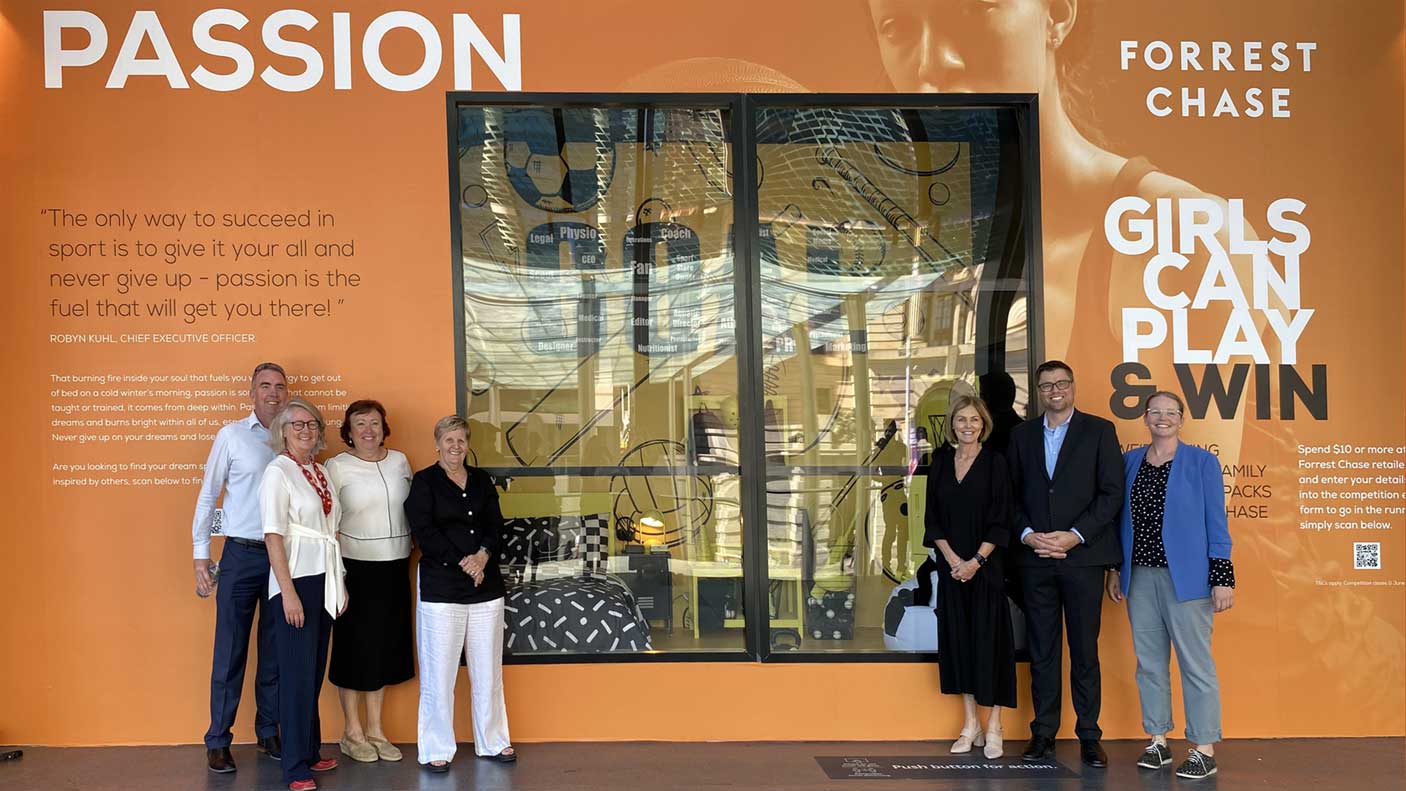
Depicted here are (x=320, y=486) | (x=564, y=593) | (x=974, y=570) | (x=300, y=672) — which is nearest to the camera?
(x=300, y=672)

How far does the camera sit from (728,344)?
20.3 feet

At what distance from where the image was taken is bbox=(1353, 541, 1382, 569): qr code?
6.10m


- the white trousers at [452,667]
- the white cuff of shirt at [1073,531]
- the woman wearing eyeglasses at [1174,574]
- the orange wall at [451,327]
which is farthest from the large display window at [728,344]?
the woman wearing eyeglasses at [1174,574]

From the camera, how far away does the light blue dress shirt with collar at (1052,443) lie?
5594 mm

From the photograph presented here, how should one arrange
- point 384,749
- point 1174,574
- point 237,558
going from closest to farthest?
point 1174,574 < point 237,558 < point 384,749

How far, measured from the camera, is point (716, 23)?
6129 millimetres

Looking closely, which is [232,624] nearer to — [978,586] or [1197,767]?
[978,586]

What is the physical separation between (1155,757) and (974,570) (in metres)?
1.21

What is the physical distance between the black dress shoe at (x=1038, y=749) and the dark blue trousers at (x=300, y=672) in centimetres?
333

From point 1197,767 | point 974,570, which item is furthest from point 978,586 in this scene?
point 1197,767

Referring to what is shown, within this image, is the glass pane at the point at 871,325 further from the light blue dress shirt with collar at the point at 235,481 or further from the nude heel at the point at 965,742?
the light blue dress shirt with collar at the point at 235,481

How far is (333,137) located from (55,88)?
1.41m

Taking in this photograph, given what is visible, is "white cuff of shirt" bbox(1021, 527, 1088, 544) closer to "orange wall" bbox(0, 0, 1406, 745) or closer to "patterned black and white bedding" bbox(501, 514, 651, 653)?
"orange wall" bbox(0, 0, 1406, 745)

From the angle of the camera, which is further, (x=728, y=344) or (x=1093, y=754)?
(x=728, y=344)
